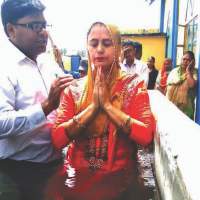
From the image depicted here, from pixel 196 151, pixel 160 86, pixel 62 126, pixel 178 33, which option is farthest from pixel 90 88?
pixel 178 33

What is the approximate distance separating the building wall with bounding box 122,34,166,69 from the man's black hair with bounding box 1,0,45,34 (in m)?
9.39

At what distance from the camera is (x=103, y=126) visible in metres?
2.27

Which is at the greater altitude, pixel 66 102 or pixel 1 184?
pixel 66 102

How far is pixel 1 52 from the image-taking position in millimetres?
2230

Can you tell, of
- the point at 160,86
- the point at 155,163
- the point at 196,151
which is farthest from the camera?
the point at 160,86

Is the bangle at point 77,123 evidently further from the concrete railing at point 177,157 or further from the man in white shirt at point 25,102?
the concrete railing at point 177,157

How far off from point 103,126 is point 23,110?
514 millimetres

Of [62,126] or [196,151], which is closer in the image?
[196,151]

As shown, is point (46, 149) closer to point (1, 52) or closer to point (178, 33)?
point (1, 52)

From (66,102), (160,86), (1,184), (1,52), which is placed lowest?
(160,86)

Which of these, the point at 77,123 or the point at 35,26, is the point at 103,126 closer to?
the point at 77,123

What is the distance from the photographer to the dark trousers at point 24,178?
81.3 inches

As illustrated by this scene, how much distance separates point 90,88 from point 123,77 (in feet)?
0.74

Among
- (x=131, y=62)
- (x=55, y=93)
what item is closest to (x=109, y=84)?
(x=55, y=93)
